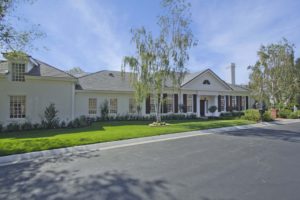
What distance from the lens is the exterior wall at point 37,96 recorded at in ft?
50.7

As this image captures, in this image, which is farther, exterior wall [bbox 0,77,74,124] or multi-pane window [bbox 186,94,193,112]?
multi-pane window [bbox 186,94,193,112]

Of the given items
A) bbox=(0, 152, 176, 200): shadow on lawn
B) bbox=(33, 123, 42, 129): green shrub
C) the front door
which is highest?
the front door

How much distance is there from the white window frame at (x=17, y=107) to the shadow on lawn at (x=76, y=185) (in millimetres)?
10817

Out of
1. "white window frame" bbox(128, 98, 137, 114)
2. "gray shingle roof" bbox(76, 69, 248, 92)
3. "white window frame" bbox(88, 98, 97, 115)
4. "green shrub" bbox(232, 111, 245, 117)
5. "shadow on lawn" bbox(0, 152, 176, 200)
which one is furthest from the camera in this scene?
"green shrub" bbox(232, 111, 245, 117)

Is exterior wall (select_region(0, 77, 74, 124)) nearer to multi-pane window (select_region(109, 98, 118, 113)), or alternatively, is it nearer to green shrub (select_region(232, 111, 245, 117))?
multi-pane window (select_region(109, 98, 118, 113))

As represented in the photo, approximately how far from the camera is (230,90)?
2831 centimetres

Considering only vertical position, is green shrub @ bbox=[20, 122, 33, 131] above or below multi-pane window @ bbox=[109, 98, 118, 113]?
below

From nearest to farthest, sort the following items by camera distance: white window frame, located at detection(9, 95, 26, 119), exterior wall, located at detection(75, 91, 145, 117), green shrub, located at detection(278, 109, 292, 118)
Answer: white window frame, located at detection(9, 95, 26, 119) → exterior wall, located at detection(75, 91, 145, 117) → green shrub, located at detection(278, 109, 292, 118)

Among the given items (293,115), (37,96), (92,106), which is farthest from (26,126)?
(293,115)

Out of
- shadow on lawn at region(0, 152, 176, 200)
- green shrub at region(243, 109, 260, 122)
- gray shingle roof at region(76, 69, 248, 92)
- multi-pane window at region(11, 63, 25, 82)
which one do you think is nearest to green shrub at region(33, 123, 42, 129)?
multi-pane window at region(11, 63, 25, 82)

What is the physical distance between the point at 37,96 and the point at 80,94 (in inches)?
152

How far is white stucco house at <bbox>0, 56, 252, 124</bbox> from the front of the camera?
1582 centimetres

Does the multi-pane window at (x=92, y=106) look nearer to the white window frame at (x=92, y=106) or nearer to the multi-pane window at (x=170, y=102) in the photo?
the white window frame at (x=92, y=106)

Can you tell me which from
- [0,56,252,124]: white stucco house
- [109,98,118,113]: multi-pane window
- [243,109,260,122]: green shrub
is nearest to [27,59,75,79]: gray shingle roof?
[0,56,252,124]: white stucco house
